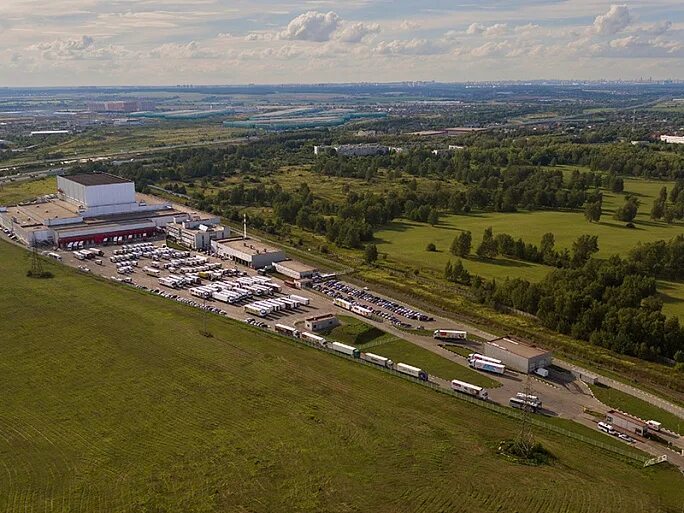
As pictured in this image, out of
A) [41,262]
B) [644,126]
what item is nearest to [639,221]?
[41,262]

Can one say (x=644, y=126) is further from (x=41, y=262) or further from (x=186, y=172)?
(x=41, y=262)

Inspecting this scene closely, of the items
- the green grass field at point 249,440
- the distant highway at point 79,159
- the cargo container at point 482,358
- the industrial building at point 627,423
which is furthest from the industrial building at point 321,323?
the distant highway at point 79,159

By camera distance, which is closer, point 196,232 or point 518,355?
point 518,355

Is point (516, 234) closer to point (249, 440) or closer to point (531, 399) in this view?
point (531, 399)

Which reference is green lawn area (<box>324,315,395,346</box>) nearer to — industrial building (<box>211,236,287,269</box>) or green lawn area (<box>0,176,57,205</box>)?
industrial building (<box>211,236,287,269</box>)

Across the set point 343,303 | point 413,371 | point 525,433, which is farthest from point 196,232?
point 525,433

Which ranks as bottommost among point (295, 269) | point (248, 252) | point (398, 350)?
point (398, 350)

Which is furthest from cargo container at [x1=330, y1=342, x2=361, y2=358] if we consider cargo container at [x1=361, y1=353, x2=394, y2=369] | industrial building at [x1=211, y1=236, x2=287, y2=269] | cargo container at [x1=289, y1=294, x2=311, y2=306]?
industrial building at [x1=211, y1=236, x2=287, y2=269]
